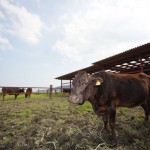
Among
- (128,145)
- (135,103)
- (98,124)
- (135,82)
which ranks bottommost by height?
(128,145)

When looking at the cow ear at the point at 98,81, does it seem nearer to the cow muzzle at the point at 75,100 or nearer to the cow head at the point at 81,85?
the cow head at the point at 81,85

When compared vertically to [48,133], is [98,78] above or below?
above

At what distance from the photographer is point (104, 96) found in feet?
12.9

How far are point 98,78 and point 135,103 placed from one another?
1.48 m

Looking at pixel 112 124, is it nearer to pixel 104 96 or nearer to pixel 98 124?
pixel 104 96

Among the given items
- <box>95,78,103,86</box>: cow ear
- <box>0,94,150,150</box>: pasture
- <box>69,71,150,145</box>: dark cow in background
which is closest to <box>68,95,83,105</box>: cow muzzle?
<box>69,71,150,145</box>: dark cow in background

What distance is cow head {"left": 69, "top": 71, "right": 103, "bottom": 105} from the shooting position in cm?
352

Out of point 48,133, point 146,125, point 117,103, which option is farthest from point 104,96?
point 146,125

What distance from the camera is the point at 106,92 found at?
3963mm

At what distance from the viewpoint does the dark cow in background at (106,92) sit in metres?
3.71

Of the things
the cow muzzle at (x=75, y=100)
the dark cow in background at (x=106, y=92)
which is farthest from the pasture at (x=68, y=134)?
the cow muzzle at (x=75, y=100)

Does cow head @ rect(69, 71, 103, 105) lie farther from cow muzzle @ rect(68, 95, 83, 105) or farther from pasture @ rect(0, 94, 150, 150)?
pasture @ rect(0, 94, 150, 150)

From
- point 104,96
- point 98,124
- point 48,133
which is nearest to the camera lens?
point 104,96

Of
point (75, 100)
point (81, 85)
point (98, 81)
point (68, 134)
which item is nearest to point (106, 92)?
point (98, 81)
